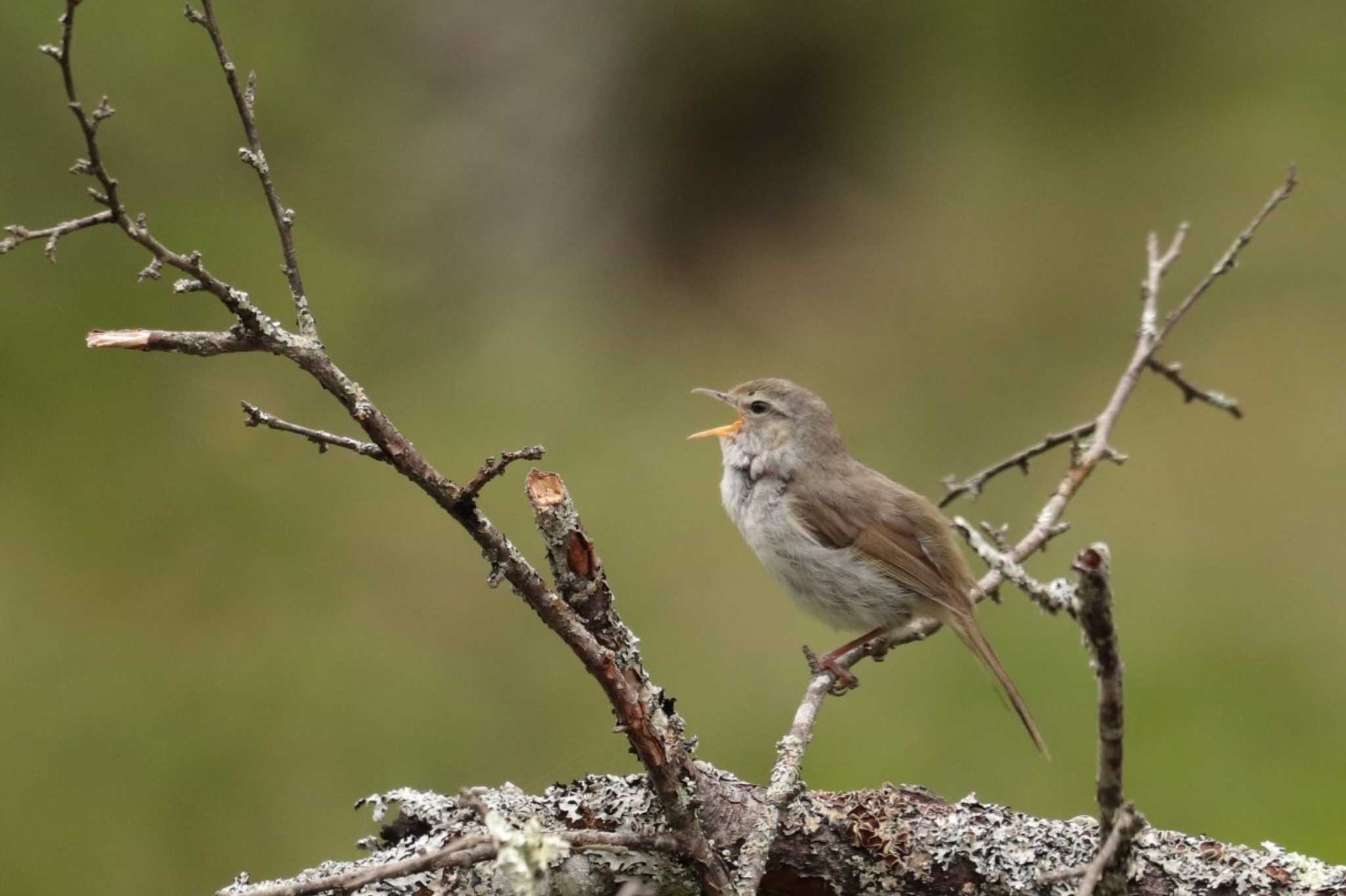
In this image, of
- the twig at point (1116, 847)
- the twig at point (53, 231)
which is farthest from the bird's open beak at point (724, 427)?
the twig at point (53, 231)

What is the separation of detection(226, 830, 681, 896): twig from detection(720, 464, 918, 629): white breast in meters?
1.74

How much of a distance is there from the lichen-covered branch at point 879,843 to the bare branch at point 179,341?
79cm

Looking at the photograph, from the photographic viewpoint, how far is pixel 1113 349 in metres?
6.20

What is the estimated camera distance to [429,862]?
5.42ft

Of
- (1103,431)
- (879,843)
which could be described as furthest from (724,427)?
(879,843)

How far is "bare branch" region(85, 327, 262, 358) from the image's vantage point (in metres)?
1.63

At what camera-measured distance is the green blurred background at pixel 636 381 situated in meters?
4.66

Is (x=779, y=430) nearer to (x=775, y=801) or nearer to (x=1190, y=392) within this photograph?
(x=1190, y=392)

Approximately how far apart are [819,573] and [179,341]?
2.22m

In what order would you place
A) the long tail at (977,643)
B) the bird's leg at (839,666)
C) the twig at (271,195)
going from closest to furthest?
the twig at (271,195) → the bird's leg at (839,666) → the long tail at (977,643)

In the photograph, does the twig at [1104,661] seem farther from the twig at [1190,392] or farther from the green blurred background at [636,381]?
the green blurred background at [636,381]

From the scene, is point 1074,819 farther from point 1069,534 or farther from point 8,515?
point 8,515

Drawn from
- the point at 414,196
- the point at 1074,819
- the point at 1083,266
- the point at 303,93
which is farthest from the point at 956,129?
the point at 1074,819

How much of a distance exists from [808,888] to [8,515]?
381cm
